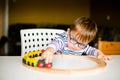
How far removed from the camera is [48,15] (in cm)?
588

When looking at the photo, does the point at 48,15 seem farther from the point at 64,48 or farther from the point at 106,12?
the point at 64,48

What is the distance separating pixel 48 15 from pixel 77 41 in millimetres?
4678

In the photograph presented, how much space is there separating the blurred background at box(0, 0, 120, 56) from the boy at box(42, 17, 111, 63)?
3.59 m

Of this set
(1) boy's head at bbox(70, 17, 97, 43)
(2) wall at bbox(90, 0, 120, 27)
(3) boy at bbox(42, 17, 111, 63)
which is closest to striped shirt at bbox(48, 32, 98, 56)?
(3) boy at bbox(42, 17, 111, 63)

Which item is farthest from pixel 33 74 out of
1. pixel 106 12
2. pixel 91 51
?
pixel 106 12

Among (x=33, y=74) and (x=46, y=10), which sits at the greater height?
(x=46, y=10)

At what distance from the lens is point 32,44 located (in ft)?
5.51

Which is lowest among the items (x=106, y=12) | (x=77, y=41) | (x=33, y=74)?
(x=33, y=74)

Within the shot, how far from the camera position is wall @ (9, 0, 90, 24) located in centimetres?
565

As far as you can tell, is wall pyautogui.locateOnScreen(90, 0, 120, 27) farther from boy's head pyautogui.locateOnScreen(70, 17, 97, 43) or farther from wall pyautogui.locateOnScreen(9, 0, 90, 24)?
boy's head pyautogui.locateOnScreen(70, 17, 97, 43)

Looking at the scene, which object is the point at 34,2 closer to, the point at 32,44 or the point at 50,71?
the point at 32,44

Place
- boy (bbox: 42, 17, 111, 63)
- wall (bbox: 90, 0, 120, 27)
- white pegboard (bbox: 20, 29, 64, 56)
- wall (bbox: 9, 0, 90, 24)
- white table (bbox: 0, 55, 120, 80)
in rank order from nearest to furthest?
1. white table (bbox: 0, 55, 120, 80)
2. boy (bbox: 42, 17, 111, 63)
3. white pegboard (bbox: 20, 29, 64, 56)
4. wall (bbox: 90, 0, 120, 27)
5. wall (bbox: 9, 0, 90, 24)

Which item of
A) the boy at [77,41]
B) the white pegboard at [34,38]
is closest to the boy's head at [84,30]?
the boy at [77,41]

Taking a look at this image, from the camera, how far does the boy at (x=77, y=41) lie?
1.21 metres
